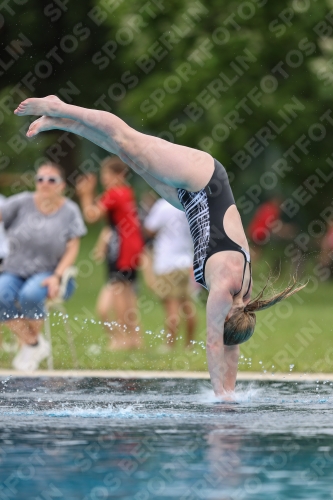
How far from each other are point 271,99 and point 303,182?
2.50 m

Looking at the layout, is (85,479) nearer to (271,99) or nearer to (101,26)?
(271,99)

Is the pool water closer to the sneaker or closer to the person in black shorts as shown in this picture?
the person in black shorts

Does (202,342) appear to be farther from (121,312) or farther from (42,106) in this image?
(42,106)

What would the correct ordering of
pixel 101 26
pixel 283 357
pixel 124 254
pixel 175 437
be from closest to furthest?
pixel 175 437 → pixel 283 357 → pixel 124 254 → pixel 101 26

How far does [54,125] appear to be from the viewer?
888 cm

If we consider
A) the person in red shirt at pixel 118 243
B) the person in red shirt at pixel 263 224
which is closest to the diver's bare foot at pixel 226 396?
the person in red shirt at pixel 118 243

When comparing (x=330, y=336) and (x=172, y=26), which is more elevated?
(x=172, y=26)

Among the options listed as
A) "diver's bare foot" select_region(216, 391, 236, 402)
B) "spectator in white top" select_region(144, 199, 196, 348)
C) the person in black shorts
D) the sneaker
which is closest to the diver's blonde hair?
the person in black shorts

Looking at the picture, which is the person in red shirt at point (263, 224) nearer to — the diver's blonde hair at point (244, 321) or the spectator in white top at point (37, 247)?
the spectator in white top at point (37, 247)

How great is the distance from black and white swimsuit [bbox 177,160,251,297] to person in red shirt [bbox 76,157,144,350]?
18.0 ft

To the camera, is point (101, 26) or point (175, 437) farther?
point (101, 26)

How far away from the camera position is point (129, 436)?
695 cm

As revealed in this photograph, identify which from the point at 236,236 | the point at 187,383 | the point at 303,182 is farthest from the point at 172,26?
the point at 236,236

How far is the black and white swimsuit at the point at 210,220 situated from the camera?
8.27 metres
